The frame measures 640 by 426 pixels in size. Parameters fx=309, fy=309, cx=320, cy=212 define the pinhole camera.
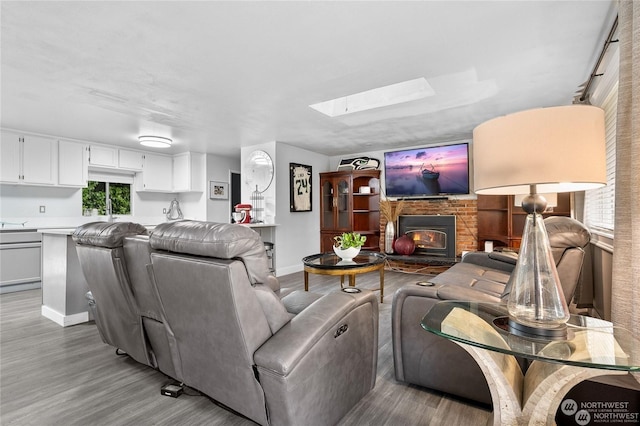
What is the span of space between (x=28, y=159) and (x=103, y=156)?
1002 mm

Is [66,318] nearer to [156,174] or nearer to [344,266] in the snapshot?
[344,266]

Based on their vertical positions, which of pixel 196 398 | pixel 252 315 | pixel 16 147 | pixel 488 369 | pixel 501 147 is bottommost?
pixel 196 398

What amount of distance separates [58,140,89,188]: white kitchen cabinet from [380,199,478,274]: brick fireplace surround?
5.52 m

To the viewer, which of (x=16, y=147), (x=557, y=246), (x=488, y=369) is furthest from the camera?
(x=16, y=147)

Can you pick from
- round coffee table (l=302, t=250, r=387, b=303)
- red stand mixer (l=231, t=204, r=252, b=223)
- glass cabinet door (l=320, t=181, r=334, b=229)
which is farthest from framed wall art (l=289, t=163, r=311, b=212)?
round coffee table (l=302, t=250, r=387, b=303)

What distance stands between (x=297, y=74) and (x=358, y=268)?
6.09 ft

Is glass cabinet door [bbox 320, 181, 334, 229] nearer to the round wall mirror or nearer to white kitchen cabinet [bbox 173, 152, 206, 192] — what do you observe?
the round wall mirror

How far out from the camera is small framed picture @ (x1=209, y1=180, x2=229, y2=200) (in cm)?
647

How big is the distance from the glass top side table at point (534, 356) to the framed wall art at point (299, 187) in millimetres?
4483

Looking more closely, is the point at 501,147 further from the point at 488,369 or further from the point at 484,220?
the point at 484,220

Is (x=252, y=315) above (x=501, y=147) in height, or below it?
below

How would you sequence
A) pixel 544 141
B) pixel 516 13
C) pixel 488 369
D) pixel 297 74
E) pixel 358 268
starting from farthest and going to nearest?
pixel 358 268, pixel 297 74, pixel 516 13, pixel 488 369, pixel 544 141

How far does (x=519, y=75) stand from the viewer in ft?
9.08

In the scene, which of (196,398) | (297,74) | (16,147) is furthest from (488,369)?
(16,147)
